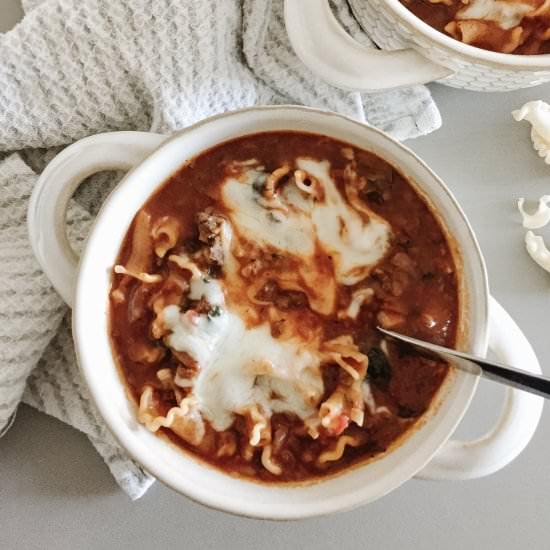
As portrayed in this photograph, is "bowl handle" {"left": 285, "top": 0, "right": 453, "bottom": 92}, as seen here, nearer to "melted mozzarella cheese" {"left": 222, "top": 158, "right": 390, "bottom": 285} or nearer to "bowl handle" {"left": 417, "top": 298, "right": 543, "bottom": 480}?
"melted mozzarella cheese" {"left": 222, "top": 158, "right": 390, "bottom": 285}

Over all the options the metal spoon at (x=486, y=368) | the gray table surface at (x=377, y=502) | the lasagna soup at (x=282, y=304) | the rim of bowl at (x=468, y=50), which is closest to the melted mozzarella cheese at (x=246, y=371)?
the lasagna soup at (x=282, y=304)

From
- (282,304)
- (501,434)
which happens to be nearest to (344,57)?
(282,304)

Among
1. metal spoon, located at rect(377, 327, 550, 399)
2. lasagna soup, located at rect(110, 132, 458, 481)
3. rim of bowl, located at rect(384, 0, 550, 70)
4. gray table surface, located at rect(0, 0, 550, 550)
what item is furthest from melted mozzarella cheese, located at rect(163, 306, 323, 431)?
rim of bowl, located at rect(384, 0, 550, 70)

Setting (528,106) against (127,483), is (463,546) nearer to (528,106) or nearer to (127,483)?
(127,483)

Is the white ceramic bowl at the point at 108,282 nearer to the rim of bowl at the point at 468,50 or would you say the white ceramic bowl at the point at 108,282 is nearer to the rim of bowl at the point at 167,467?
the rim of bowl at the point at 167,467

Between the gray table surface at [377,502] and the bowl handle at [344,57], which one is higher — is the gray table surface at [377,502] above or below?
below

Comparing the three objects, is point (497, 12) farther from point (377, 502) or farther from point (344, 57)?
point (377, 502)

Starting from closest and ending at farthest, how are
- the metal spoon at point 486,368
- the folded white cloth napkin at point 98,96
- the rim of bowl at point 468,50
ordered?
the metal spoon at point 486,368
the rim of bowl at point 468,50
the folded white cloth napkin at point 98,96
